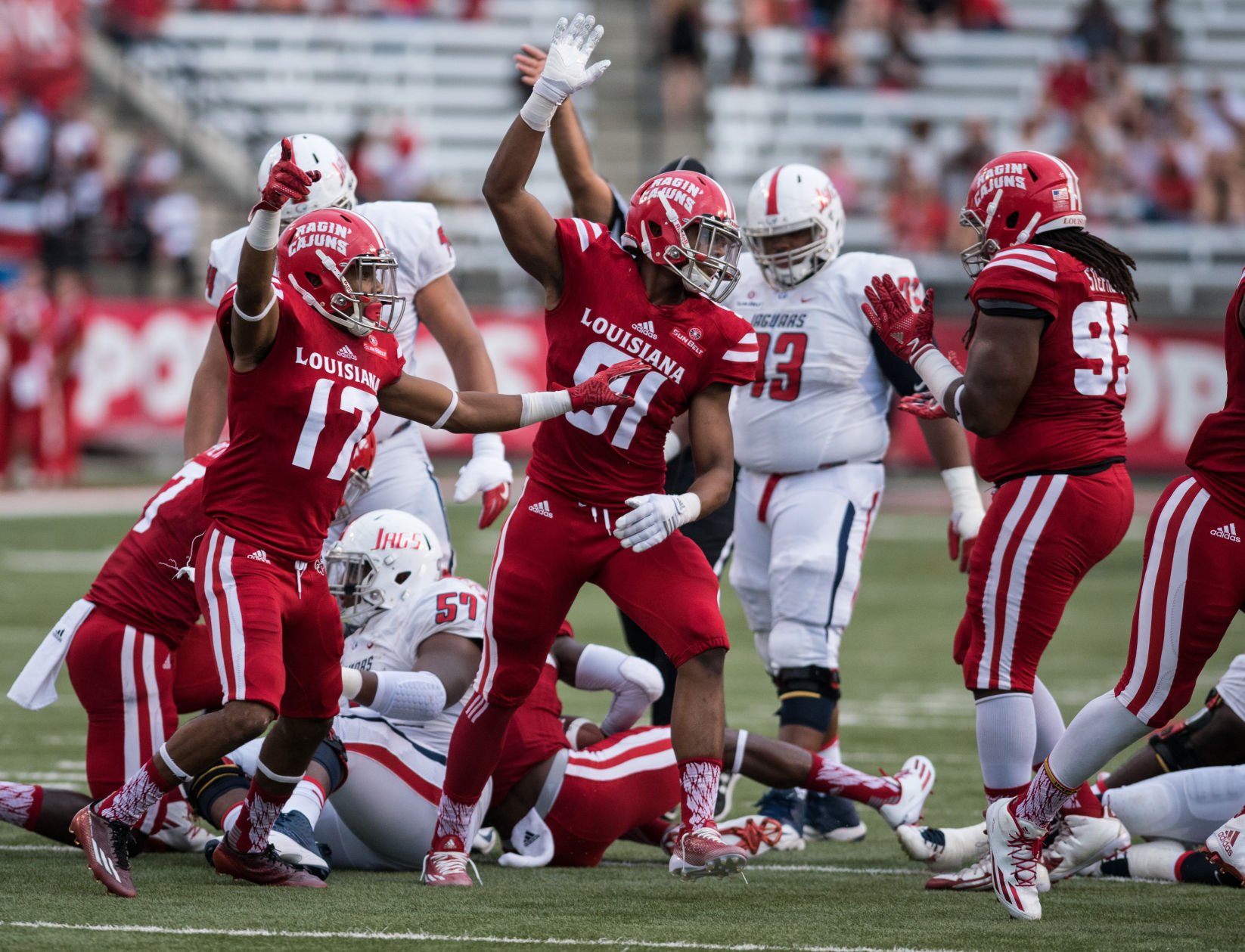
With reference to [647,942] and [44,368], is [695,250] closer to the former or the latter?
[647,942]

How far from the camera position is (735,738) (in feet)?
17.7

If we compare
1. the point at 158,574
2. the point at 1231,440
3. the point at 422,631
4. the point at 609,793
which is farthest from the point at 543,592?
the point at 1231,440

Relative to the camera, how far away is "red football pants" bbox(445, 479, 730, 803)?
490cm

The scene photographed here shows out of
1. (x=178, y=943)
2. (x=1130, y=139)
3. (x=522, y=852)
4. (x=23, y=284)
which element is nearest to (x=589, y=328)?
(x=522, y=852)

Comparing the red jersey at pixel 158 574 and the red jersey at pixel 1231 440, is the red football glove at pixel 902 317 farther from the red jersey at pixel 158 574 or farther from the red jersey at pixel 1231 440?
the red jersey at pixel 158 574

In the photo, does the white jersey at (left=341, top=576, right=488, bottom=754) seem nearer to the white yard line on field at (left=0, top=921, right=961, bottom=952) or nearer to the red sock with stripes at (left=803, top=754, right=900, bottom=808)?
the red sock with stripes at (left=803, top=754, right=900, bottom=808)

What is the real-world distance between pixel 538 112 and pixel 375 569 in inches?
58.2

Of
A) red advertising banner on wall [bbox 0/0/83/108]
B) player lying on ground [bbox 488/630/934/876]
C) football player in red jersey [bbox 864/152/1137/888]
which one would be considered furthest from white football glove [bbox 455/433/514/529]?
red advertising banner on wall [bbox 0/0/83/108]

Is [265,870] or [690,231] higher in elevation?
[690,231]

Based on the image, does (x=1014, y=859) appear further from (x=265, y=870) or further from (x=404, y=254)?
(x=404, y=254)

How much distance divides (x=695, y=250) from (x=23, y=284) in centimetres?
1321

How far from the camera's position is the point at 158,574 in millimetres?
5156

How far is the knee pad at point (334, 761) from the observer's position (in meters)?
5.16

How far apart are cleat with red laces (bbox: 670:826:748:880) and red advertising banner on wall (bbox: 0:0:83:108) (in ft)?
57.2
